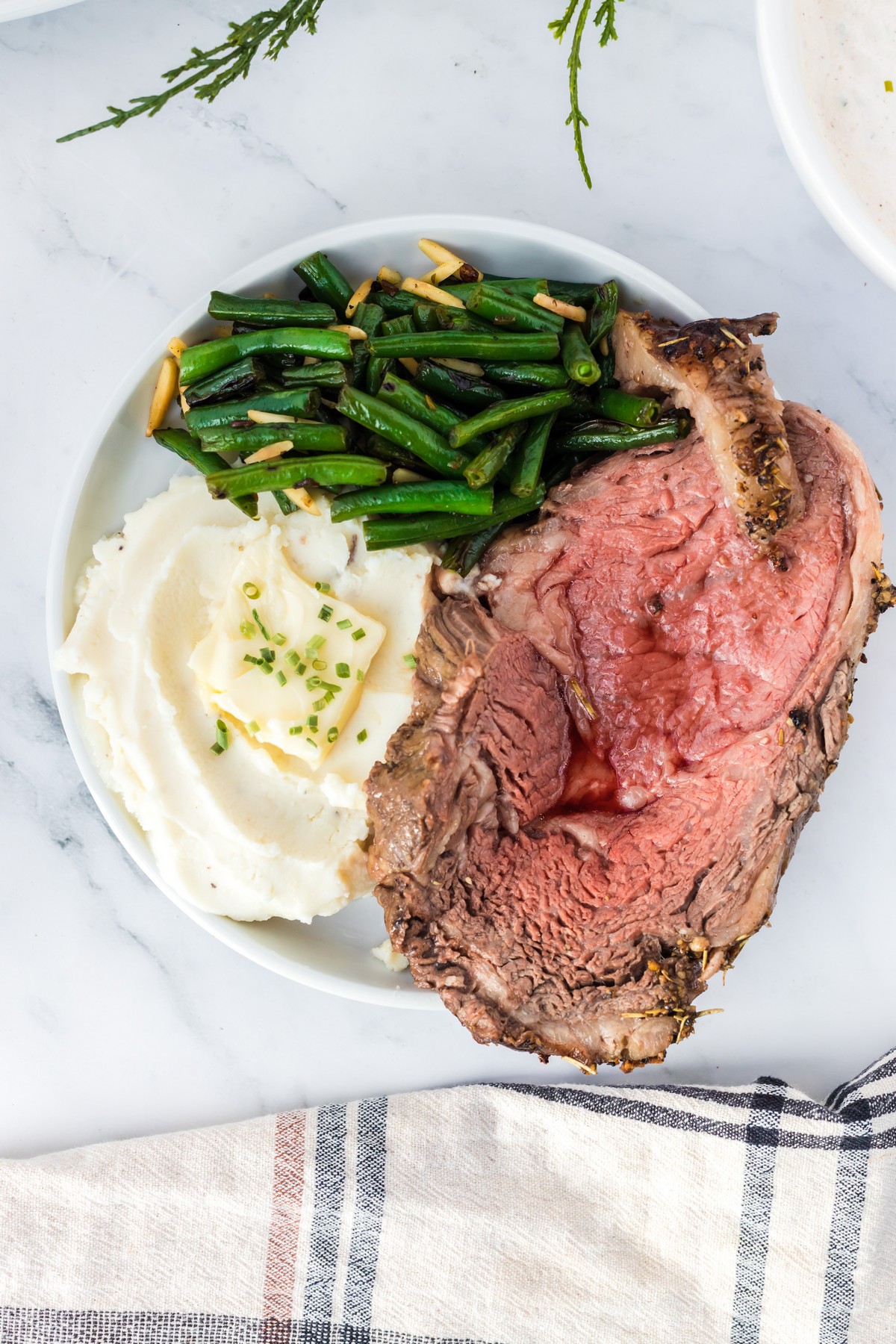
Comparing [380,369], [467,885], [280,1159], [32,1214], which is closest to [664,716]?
[467,885]

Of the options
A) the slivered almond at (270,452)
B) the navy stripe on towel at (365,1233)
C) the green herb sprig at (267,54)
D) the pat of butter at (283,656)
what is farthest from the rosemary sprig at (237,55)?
the navy stripe on towel at (365,1233)

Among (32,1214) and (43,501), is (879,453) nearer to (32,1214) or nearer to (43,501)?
(43,501)

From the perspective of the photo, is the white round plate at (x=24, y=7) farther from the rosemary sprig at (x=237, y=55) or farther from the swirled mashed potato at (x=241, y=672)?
the swirled mashed potato at (x=241, y=672)

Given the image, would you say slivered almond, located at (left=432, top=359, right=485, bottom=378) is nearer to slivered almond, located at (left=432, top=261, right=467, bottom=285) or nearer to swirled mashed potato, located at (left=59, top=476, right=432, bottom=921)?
slivered almond, located at (left=432, top=261, right=467, bottom=285)

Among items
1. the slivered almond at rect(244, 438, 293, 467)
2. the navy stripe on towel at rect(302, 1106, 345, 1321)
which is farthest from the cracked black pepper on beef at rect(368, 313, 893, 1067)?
the navy stripe on towel at rect(302, 1106, 345, 1321)

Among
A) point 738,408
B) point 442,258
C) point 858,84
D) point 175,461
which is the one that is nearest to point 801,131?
point 858,84

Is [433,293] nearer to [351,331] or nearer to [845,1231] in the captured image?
[351,331]
